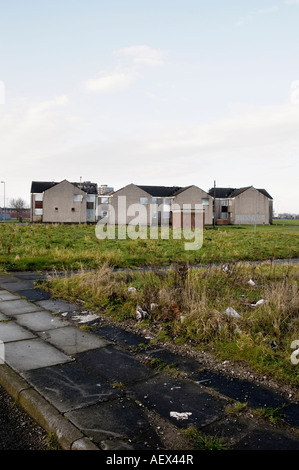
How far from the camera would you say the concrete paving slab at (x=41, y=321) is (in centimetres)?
598

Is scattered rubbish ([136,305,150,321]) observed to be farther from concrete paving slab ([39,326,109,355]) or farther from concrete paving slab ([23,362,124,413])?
concrete paving slab ([23,362,124,413])

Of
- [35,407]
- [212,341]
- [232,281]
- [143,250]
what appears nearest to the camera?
[35,407]

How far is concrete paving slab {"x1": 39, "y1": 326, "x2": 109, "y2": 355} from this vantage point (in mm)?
5035

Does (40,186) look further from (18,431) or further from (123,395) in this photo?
(18,431)

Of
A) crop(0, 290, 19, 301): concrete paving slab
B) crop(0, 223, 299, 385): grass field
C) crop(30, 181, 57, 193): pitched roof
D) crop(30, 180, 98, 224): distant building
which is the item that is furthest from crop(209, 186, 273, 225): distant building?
crop(0, 290, 19, 301): concrete paving slab

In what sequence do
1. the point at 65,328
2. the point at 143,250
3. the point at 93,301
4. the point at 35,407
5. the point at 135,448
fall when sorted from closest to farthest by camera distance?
the point at 135,448, the point at 35,407, the point at 65,328, the point at 93,301, the point at 143,250

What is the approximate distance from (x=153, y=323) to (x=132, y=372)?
1.84 metres

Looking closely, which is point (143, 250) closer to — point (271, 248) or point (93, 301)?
point (271, 248)

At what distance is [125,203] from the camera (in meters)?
66.5

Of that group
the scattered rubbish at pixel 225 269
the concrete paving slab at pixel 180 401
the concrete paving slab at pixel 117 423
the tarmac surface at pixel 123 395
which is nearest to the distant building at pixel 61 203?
the scattered rubbish at pixel 225 269

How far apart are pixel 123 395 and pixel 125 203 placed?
63.4m

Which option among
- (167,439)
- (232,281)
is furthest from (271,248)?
(167,439)

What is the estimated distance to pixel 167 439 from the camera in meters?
2.97

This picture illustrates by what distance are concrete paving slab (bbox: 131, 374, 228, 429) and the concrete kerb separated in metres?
0.78
